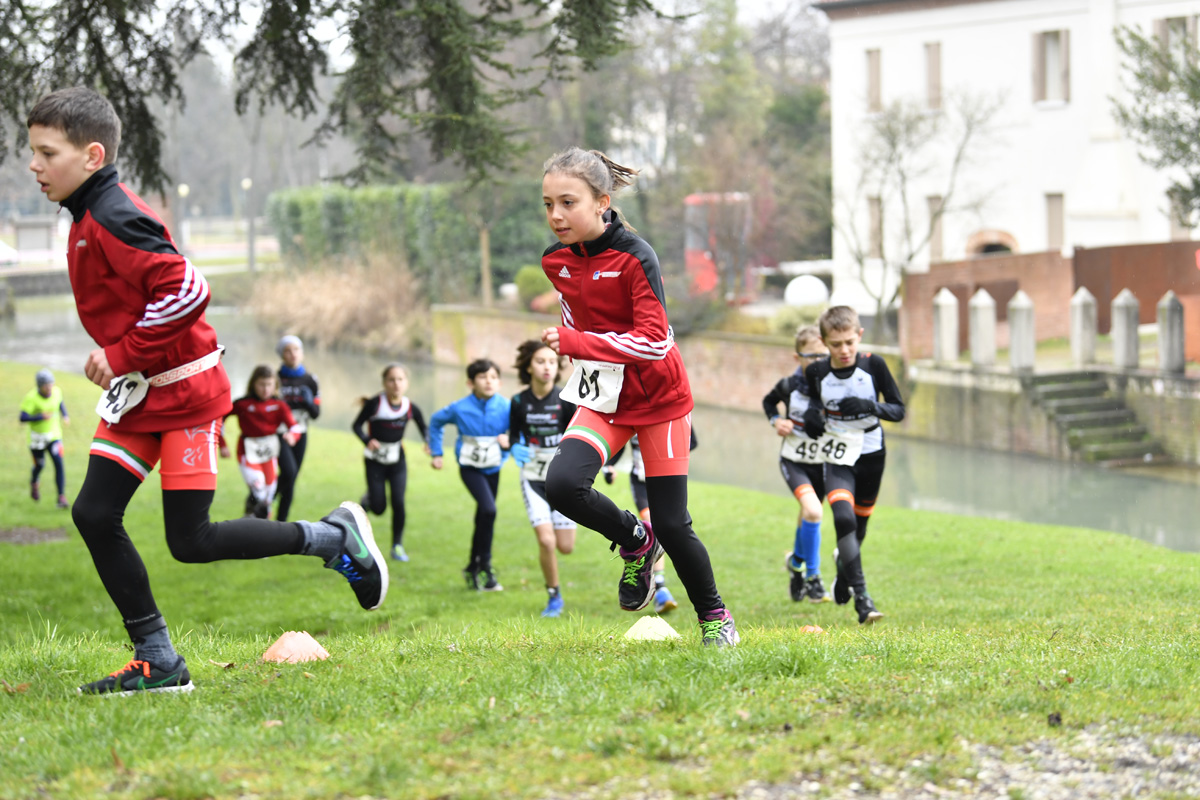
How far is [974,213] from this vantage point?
3891 cm

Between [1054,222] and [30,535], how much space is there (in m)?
30.9

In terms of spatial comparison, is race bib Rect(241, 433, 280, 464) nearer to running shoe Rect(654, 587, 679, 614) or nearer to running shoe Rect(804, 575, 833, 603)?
running shoe Rect(654, 587, 679, 614)

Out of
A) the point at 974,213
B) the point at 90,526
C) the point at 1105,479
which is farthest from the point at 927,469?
the point at 90,526

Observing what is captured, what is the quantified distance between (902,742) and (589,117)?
1859 inches

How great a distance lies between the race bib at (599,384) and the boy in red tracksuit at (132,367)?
1.46 m

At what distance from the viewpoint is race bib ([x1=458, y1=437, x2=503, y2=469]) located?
11383 millimetres

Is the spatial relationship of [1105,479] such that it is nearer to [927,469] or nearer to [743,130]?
[927,469]

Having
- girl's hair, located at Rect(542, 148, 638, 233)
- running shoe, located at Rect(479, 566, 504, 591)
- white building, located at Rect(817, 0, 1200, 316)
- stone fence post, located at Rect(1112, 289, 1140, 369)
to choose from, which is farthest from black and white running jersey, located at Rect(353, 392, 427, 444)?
white building, located at Rect(817, 0, 1200, 316)

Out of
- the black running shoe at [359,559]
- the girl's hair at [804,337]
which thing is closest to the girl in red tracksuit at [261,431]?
the girl's hair at [804,337]

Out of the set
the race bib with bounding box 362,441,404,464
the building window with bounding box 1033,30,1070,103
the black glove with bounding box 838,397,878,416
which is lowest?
the race bib with bounding box 362,441,404,464

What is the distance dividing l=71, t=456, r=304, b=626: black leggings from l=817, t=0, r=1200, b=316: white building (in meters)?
30.6

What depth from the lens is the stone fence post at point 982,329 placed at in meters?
28.2

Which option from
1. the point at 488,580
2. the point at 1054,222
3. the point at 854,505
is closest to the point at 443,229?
the point at 1054,222

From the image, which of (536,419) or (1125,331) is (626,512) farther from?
(1125,331)
